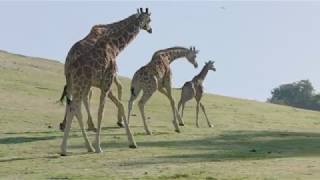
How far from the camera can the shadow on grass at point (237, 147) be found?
18531 mm

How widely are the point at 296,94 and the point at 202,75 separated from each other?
72535 millimetres

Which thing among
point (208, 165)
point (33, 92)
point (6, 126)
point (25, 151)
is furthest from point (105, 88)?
point (33, 92)

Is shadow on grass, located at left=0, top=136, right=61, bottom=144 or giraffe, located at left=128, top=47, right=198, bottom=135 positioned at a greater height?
giraffe, located at left=128, top=47, right=198, bottom=135

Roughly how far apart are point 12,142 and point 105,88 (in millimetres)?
3686

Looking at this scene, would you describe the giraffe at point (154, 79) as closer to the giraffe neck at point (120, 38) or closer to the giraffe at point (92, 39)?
the giraffe at point (92, 39)

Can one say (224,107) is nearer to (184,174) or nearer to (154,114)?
(154,114)

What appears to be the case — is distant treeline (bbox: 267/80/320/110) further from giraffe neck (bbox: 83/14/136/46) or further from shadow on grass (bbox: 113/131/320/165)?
giraffe neck (bbox: 83/14/136/46)

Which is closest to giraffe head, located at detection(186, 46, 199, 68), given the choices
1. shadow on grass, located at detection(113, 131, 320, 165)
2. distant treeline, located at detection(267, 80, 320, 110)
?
shadow on grass, located at detection(113, 131, 320, 165)

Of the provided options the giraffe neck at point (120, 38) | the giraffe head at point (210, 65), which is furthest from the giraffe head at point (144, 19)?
the giraffe head at point (210, 65)

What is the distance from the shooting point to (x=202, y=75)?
33.7 m

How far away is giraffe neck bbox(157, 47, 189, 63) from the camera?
27.7 m

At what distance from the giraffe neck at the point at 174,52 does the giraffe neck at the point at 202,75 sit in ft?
11.6

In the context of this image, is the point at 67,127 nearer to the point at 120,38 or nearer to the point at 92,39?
the point at 92,39

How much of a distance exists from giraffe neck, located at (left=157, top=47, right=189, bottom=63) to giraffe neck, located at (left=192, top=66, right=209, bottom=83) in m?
3.55
